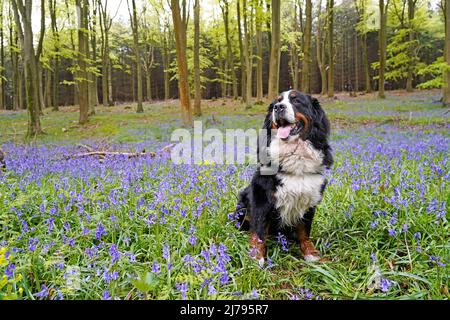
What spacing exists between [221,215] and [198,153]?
454cm

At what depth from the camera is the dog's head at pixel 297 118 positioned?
3145 millimetres

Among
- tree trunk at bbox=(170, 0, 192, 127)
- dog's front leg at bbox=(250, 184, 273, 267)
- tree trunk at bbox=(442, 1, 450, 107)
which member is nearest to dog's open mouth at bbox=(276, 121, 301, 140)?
dog's front leg at bbox=(250, 184, 273, 267)

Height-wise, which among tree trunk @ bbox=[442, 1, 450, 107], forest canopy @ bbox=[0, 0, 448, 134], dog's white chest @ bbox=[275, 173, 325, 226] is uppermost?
forest canopy @ bbox=[0, 0, 448, 134]

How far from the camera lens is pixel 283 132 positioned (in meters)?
3.16

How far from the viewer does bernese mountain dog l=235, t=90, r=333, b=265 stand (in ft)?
10.1

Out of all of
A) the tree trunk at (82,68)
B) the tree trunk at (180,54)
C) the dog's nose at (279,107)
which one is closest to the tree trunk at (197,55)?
the tree trunk at (180,54)

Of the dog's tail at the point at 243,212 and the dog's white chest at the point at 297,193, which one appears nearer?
the dog's white chest at the point at 297,193

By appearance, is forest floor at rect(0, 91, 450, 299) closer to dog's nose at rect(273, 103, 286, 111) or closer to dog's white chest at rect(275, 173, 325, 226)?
dog's white chest at rect(275, 173, 325, 226)

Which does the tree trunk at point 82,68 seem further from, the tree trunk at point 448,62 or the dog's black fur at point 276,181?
the tree trunk at point 448,62

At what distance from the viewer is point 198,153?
7945 millimetres

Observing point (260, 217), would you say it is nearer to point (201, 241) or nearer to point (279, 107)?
point (201, 241)

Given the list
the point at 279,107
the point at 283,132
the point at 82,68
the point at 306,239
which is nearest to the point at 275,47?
the point at 82,68

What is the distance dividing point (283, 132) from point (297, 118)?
19 cm

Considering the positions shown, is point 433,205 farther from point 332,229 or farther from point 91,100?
point 91,100
